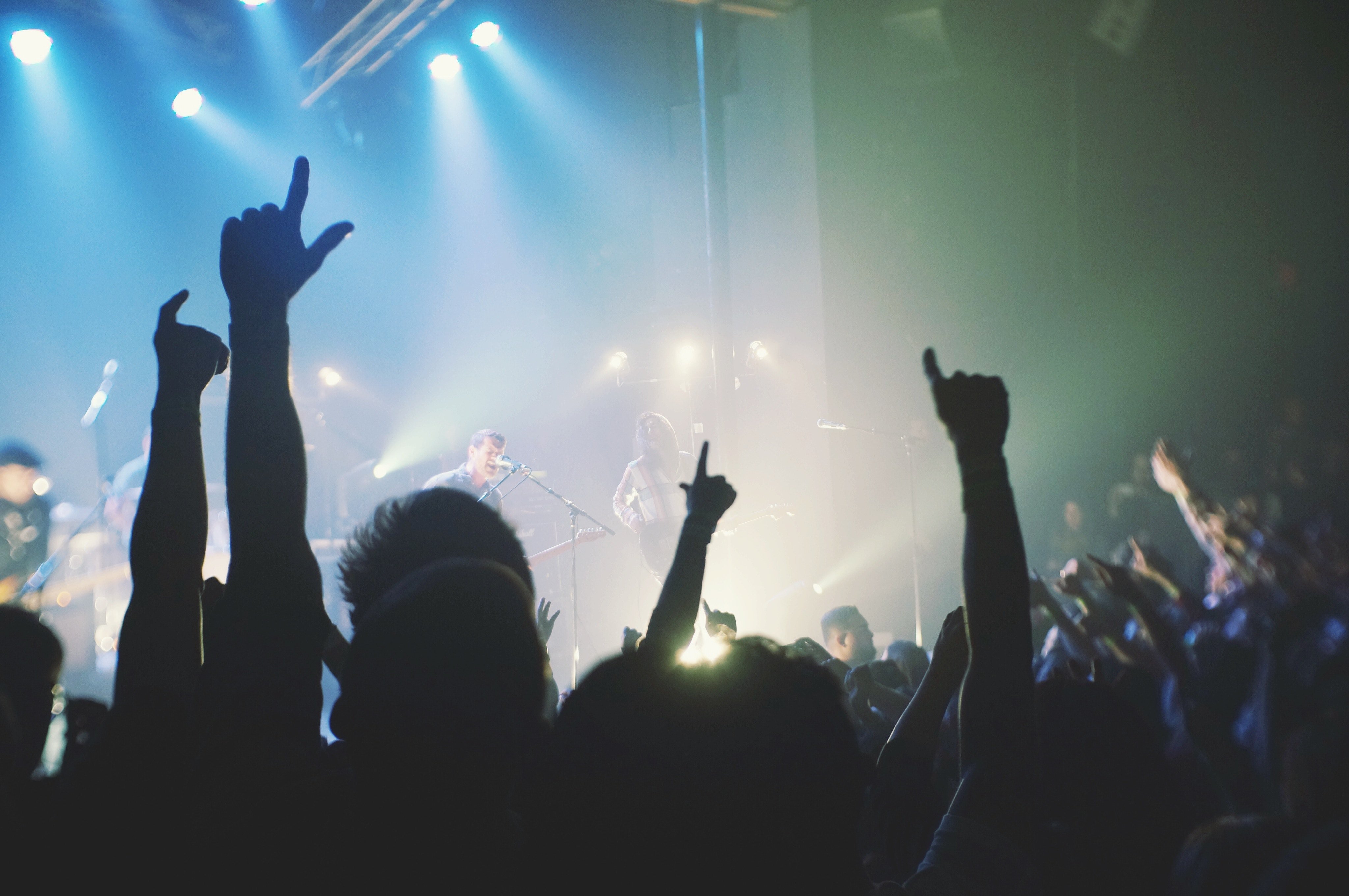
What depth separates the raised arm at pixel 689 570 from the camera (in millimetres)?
1304

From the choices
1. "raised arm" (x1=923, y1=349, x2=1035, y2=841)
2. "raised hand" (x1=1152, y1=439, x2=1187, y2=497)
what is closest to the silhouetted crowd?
"raised arm" (x1=923, y1=349, x2=1035, y2=841)

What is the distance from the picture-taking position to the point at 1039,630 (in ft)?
14.4

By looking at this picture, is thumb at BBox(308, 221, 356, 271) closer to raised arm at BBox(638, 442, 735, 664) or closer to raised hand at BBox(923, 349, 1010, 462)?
raised arm at BBox(638, 442, 735, 664)

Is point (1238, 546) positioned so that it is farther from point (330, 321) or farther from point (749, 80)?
point (330, 321)

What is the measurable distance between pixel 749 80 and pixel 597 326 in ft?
9.77

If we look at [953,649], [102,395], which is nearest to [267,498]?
[953,649]

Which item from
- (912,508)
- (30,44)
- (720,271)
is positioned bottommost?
(912,508)

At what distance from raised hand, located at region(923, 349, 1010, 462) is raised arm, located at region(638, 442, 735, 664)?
0.39m

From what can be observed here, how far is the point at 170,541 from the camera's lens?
1230mm

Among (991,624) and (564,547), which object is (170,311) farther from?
(564,547)

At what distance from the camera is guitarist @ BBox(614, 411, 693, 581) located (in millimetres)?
7250

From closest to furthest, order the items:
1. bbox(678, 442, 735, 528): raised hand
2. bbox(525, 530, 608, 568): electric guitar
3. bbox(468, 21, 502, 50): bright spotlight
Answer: bbox(678, 442, 735, 528): raised hand < bbox(525, 530, 608, 568): electric guitar < bbox(468, 21, 502, 50): bright spotlight

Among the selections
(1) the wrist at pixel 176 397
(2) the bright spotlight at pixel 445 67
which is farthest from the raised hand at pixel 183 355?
(2) the bright spotlight at pixel 445 67

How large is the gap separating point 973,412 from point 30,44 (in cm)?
839
